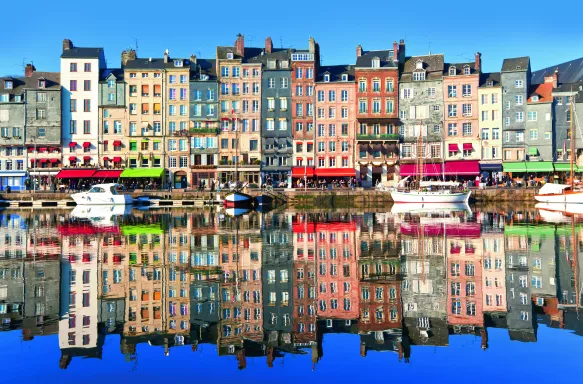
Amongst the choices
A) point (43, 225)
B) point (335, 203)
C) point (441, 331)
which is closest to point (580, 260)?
point (441, 331)

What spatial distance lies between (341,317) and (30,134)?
2858 inches

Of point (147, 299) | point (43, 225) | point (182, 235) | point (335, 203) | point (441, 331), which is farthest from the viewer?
point (335, 203)

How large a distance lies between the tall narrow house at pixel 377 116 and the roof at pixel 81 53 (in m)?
33.6

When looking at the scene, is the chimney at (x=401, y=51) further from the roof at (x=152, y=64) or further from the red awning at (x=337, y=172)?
the roof at (x=152, y=64)

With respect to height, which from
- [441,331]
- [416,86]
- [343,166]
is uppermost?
[416,86]

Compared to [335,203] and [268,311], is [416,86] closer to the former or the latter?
[335,203]

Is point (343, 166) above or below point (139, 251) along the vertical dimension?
above

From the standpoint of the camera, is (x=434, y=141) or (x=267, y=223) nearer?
(x=267, y=223)

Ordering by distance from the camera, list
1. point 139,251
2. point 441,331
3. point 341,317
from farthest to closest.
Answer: point 139,251, point 341,317, point 441,331

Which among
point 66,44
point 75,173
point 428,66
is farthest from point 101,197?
point 428,66

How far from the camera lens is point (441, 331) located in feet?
47.8

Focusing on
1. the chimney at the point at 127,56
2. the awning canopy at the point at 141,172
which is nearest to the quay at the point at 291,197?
the awning canopy at the point at 141,172

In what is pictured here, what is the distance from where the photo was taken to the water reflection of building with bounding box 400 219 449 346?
14.5 metres

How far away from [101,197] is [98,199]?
408mm
